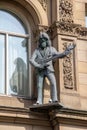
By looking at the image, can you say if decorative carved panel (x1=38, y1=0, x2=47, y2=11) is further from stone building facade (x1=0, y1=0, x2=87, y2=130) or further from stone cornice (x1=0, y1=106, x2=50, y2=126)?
stone cornice (x1=0, y1=106, x2=50, y2=126)

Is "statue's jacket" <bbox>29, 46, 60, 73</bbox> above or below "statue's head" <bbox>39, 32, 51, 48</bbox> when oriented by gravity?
below

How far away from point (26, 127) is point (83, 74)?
2.43 metres

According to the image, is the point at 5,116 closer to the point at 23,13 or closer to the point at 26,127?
the point at 26,127

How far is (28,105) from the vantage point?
1875 centimetres

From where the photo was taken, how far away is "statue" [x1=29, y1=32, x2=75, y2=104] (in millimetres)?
18578

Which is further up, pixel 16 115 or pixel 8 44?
pixel 8 44

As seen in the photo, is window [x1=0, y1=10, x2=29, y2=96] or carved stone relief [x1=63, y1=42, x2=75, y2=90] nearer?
carved stone relief [x1=63, y1=42, x2=75, y2=90]

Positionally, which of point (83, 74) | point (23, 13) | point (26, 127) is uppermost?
point (23, 13)

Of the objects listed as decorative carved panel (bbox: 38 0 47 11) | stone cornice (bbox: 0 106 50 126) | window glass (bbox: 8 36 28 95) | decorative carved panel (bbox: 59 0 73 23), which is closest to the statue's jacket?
window glass (bbox: 8 36 28 95)

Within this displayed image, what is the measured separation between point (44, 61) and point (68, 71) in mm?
806

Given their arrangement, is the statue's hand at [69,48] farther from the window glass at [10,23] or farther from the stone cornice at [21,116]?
the stone cornice at [21,116]

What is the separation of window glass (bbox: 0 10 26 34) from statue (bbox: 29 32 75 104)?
3.50ft

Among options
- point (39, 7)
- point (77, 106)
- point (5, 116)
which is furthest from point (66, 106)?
point (39, 7)

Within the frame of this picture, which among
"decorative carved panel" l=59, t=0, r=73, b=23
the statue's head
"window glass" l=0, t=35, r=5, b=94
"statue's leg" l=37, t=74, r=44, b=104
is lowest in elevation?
"statue's leg" l=37, t=74, r=44, b=104
